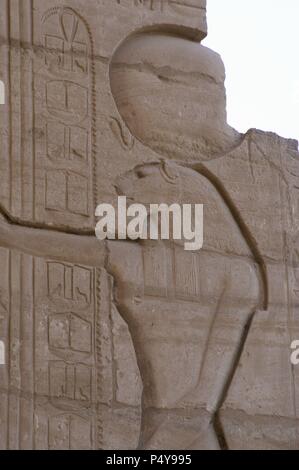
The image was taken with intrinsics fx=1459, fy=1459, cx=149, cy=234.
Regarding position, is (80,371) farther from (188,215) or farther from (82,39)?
(82,39)

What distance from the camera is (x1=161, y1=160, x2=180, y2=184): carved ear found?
705 centimetres

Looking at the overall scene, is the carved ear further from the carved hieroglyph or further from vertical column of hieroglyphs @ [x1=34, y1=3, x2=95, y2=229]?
vertical column of hieroglyphs @ [x1=34, y1=3, x2=95, y2=229]

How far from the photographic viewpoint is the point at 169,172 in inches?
278

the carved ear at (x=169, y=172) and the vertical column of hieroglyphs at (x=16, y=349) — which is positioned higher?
the carved ear at (x=169, y=172)

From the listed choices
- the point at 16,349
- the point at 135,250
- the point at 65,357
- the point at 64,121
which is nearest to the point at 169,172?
the point at 135,250

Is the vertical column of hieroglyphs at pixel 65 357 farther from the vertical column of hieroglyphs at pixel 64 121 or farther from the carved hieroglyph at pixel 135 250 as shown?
the vertical column of hieroglyphs at pixel 64 121

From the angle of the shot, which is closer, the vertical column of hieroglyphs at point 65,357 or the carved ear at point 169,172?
the vertical column of hieroglyphs at point 65,357

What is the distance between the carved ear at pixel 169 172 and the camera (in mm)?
7051

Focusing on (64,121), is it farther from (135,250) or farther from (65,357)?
(65,357)

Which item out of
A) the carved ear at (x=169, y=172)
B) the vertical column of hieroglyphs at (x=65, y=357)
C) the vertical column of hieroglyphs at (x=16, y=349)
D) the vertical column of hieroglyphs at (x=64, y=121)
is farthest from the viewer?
the carved ear at (x=169, y=172)

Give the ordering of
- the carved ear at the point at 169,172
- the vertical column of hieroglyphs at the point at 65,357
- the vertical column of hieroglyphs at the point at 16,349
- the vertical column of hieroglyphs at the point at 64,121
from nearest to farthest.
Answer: the vertical column of hieroglyphs at the point at 16,349, the vertical column of hieroglyphs at the point at 65,357, the vertical column of hieroglyphs at the point at 64,121, the carved ear at the point at 169,172

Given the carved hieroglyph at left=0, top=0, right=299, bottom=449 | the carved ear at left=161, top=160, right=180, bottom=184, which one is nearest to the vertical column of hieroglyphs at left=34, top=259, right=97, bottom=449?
the carved hieroglyph at left=0, top=0, right=299, bottom=449

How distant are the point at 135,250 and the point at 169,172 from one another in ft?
1.52

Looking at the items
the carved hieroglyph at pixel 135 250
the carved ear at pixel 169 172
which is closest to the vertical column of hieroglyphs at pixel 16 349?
the carved hieroglyph at pixel 135 250
